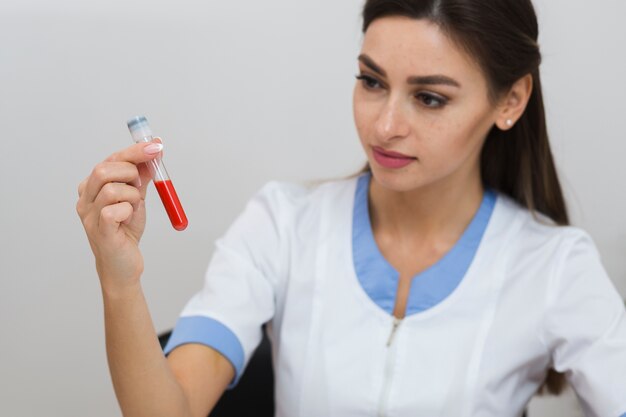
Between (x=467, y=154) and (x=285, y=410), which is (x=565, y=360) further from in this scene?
(x=285, y=410)

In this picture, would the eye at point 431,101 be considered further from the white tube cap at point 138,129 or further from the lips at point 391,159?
the white tube cap at point 138,129

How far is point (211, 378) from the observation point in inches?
Result: 47.4

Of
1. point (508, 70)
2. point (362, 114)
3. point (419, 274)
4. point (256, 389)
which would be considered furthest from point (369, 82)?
point (256, 389)

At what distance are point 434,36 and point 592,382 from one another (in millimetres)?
529

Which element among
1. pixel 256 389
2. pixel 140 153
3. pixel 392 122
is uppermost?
pixel 140 153

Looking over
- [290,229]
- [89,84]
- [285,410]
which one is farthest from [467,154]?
[89,84]

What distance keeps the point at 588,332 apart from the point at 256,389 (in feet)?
1.77

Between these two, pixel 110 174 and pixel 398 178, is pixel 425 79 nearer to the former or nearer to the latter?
pixel 398 178

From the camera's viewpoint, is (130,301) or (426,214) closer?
(130,301)

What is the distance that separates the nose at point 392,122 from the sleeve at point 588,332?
33 cm

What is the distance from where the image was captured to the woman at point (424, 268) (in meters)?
1.18

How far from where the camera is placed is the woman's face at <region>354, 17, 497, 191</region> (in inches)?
45.8

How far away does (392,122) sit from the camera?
116cm

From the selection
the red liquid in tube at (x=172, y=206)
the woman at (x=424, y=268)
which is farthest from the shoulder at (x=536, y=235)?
the red liquid in tube at (x=172, y=206)
